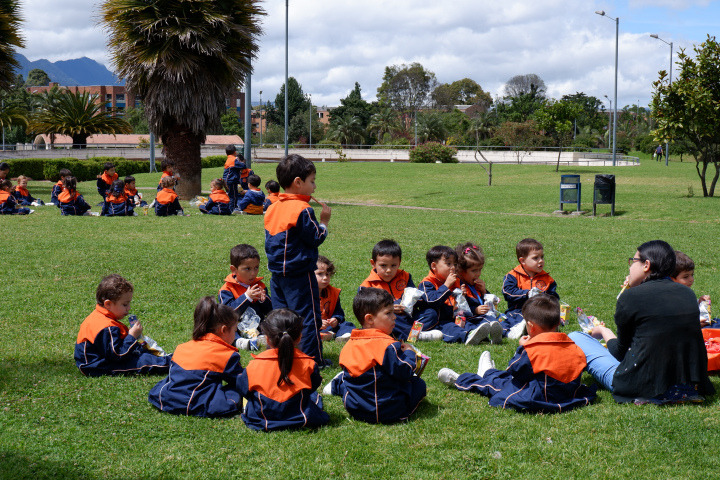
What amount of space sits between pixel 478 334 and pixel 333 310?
4.62ft

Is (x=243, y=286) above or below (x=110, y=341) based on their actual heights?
above

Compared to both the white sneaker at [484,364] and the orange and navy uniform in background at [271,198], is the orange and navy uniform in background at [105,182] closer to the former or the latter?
the orange and navy uniform in background at [271,198]

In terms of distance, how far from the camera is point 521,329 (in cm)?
653

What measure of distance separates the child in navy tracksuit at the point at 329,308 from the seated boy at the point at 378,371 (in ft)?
5.75

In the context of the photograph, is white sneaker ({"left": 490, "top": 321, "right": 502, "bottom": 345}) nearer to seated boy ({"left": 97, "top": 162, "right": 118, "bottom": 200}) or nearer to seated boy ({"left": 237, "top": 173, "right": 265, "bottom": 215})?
seated boy ({"left": 237, "top": 173, "right": 265, "bottom": 215})

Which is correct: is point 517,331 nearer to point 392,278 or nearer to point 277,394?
point 392,278

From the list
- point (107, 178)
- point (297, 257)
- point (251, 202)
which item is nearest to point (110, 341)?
point (297, 257)

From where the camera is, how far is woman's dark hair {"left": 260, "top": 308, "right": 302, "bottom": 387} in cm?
420

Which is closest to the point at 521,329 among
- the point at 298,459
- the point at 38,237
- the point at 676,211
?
the point at 298,459

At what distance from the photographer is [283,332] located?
4336mm

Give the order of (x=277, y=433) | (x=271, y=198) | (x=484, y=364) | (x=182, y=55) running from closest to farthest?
(x=277, y=433)
(x=484, y=364)
(x=271, y=198)
(x=182, y=55)

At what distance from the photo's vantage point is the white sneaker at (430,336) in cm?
651

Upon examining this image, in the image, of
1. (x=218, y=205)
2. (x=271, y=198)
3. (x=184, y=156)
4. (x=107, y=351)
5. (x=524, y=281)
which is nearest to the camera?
(x=107, y=351)

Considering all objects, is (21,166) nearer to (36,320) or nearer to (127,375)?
(36,320)
